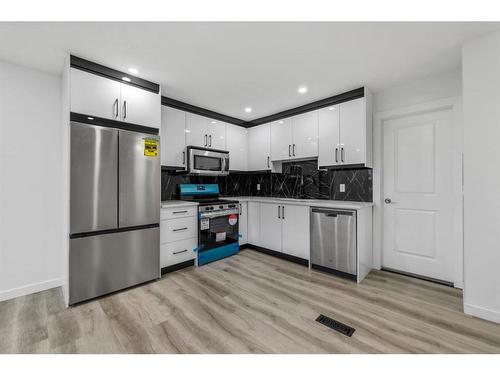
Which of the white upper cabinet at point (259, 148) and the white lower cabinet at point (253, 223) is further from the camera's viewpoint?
the white upper cabinet at point (259, 148)

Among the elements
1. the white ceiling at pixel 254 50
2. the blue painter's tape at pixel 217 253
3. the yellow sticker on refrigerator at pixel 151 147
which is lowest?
the blue painter's tape at pixel 217 253

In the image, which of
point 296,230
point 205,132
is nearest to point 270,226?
point 296,230

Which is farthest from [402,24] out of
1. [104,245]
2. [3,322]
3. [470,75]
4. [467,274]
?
[3,322]

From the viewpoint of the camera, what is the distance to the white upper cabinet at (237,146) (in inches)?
157

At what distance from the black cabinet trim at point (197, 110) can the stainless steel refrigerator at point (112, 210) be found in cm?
81

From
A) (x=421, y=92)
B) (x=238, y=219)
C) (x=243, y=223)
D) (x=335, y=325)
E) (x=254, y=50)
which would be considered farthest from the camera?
(x=243, y=223)

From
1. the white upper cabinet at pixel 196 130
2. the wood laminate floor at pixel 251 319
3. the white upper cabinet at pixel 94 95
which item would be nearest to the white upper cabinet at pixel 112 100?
the white upper cabinet at pixel 94 95

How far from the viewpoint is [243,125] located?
14.0 feet

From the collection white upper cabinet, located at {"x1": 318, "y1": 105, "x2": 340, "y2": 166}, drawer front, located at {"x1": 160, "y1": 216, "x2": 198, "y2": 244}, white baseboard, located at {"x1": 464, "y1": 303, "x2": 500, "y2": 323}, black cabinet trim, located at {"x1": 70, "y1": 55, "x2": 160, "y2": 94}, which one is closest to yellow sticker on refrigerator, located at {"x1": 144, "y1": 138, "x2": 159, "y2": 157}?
black cabinet trim, located at {"x1": 70, "y1": 55, "x2": 160, "y2": 94}

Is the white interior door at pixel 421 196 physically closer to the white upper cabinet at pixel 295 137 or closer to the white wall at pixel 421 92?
the white wall at pixel 421 92

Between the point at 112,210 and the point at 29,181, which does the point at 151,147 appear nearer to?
the point at 112,210

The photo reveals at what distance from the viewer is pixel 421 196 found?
2.69 metres

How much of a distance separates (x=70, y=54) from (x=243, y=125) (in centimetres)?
272

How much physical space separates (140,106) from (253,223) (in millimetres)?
2457
